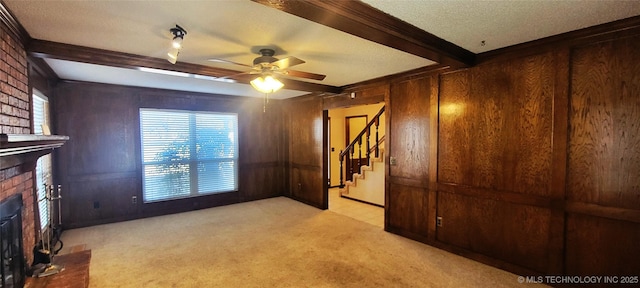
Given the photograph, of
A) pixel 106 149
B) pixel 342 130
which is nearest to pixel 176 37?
pixel 106 149

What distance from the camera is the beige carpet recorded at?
269 centimetres

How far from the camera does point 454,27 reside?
222cm

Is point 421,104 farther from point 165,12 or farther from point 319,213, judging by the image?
point 165,12

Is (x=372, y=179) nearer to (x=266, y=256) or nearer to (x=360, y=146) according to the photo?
(x=360, y=146)

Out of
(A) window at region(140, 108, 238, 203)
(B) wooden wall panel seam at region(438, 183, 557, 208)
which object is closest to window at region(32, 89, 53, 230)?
(A) window at region(140, 108, 238, 203)

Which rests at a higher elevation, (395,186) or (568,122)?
(568,122)

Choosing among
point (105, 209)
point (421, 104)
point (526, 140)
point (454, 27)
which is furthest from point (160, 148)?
point (526, 140)

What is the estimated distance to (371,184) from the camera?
224 inches

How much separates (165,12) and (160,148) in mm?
3587

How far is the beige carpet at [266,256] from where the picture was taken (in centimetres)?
269

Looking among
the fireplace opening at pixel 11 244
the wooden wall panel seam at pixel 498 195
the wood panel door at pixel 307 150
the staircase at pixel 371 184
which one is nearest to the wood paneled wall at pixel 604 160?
the wooden wall panel seam at pixel 498 195

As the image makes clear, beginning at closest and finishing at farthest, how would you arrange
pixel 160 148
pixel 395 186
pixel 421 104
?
pixel 421 104, pixel 395 186, pixel 160 148

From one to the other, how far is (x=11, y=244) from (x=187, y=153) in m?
3.23

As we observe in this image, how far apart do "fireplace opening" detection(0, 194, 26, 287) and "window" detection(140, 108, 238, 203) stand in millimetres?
2764
